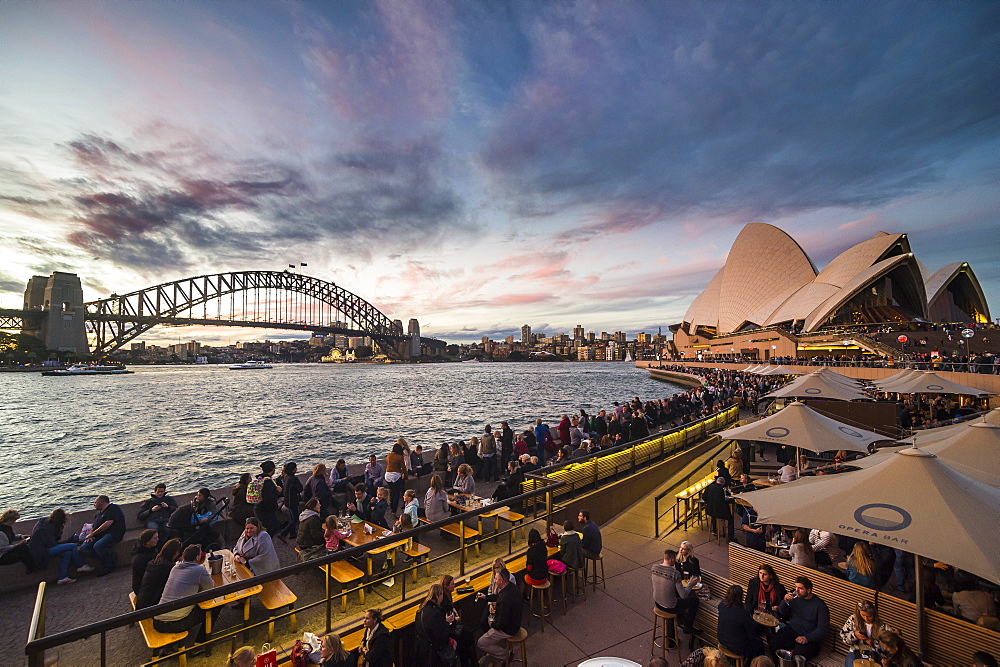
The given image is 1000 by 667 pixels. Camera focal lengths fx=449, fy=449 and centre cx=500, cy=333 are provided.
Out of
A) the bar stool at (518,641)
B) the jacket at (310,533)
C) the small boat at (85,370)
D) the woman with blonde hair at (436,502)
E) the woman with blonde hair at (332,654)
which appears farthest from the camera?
the small boat at (85,370)

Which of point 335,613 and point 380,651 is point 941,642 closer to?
point 380,651

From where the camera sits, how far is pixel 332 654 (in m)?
3.68

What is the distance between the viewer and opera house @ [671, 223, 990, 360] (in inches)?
1997

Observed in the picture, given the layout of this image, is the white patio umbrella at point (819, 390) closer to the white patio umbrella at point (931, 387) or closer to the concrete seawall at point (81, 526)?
the white patio umbrella at point (931, 387)

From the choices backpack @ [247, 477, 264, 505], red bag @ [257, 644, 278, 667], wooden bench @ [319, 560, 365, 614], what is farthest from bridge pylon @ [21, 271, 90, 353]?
red bag @ [257, 644, 278, 667]

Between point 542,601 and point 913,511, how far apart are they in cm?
385

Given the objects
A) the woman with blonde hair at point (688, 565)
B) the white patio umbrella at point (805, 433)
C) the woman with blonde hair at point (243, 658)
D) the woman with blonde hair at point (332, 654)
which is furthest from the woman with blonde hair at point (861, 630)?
the woman with blonde hair at point (243, 658)

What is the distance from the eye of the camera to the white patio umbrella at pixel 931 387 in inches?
533

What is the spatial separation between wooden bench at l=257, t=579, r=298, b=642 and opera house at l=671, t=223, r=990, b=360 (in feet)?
172

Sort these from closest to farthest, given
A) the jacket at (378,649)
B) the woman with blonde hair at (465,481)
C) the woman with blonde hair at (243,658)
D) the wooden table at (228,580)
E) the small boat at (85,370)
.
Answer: the woman with blonde hair at (243,658) → the jacket at (378,649) → the wooden table at (228,580) → the woman with blonde hair at (465,481) → the small boat at (85,370)

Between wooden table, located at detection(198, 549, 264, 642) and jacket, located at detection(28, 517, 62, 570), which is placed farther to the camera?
jacket, located at detection(28, 517, 62, 570)

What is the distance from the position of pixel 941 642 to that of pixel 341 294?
172 meters

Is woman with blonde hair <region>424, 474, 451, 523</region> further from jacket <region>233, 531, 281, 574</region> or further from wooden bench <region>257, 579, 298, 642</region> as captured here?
wooden bench <region>257, 579, 298, 642</region>

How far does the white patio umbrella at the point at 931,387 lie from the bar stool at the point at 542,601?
1437cm
